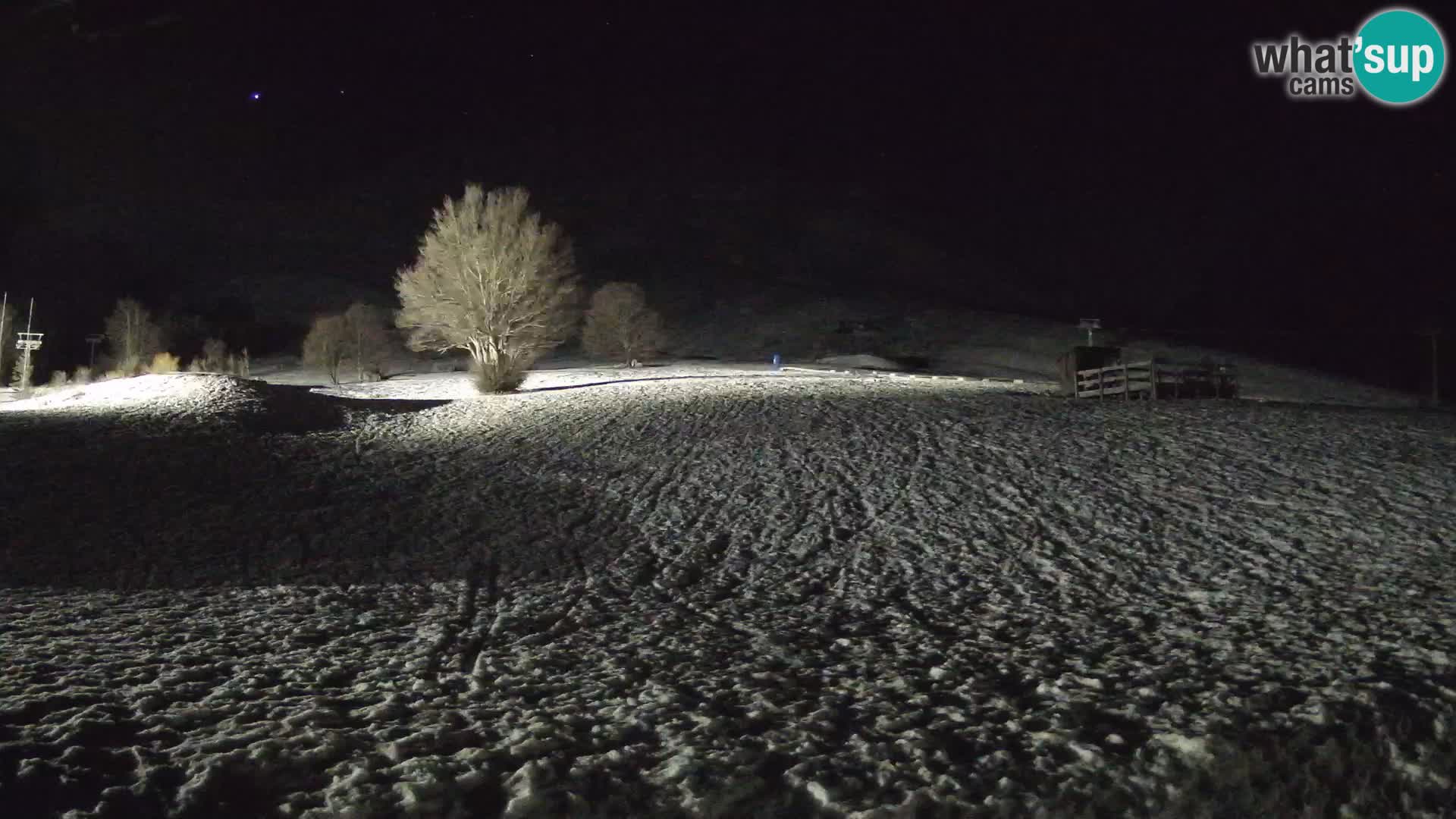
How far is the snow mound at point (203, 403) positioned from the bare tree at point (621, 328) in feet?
153

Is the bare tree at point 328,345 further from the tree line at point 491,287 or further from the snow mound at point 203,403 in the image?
the snow mound at point 203,403

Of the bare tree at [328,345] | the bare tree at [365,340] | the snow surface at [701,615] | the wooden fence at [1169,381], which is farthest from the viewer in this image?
the bare tree at [365,340]

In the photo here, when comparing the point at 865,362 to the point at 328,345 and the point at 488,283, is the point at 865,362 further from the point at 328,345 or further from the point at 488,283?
the point at 328,345

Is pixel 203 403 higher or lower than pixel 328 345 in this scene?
lower

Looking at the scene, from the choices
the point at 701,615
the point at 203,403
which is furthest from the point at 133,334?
the point at 701,615

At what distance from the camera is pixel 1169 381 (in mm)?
26594

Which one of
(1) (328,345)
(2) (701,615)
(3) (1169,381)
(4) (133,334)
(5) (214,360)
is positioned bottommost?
(2) (701,615)

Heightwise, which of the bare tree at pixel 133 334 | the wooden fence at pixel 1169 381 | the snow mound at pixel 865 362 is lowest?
the wooden fence at pixel 1169 381

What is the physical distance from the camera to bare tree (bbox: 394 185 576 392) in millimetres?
38594

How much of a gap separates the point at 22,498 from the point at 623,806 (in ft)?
44.3

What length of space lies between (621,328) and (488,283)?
117ft

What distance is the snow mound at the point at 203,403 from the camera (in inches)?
819

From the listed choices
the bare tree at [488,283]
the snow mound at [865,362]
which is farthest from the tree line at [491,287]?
the snow mound at [865,362]

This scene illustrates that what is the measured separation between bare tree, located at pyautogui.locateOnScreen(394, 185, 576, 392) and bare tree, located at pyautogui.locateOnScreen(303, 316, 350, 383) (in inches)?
1642
